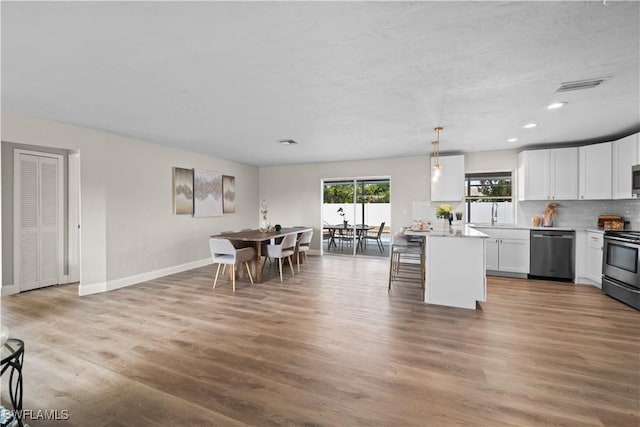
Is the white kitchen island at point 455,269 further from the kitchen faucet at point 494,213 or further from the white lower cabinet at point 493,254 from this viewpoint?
the kitchen faucet at point 494,213

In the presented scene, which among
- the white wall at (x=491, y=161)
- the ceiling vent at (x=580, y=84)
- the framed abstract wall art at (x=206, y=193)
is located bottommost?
the framed abstract wall art at (x=206, y=193)

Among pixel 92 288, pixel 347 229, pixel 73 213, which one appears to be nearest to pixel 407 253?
pixel 347 229

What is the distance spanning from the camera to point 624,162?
4.27 meters

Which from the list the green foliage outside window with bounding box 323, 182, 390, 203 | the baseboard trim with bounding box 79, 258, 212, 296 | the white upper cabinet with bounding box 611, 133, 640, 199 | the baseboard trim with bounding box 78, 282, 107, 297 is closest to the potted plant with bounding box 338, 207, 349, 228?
the green foliage outside window with bounding box 323, 182, 390, 203

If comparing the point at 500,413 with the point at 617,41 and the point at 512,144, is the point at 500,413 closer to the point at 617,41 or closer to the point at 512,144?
the point at 617,41

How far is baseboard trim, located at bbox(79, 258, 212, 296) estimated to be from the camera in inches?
165

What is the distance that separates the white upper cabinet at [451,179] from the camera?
5.83m

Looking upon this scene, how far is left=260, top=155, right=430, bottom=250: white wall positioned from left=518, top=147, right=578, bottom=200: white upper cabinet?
181cm

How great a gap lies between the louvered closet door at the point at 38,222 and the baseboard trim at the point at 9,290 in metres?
0.06

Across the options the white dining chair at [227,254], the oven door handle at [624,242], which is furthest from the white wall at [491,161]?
the white dining chair at [227,254]

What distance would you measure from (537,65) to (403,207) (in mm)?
4426

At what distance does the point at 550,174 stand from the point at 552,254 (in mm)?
1439

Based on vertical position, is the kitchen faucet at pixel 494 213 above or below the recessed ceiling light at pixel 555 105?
below

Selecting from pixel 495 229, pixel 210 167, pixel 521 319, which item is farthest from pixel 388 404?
pixel 210 167
